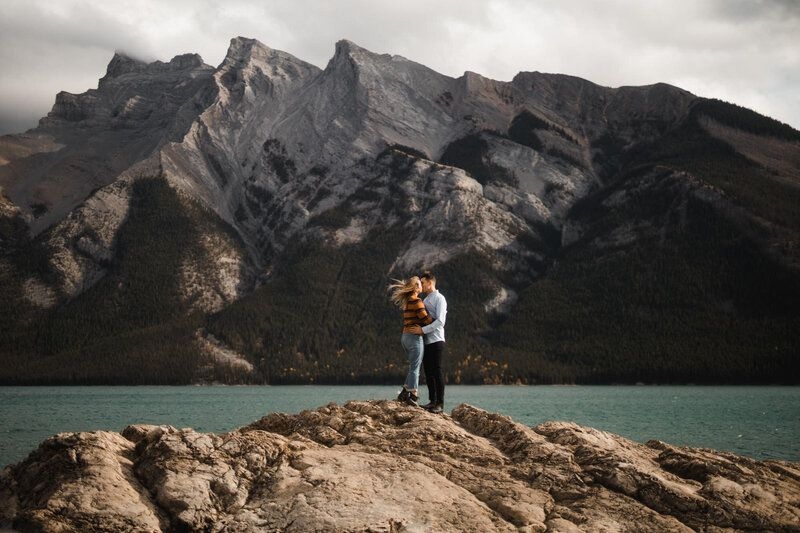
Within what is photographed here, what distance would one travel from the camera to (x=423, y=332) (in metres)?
20.6

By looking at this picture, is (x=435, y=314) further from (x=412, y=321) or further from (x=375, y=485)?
(x=375, y=485)

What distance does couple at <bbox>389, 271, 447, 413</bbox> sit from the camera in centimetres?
2066

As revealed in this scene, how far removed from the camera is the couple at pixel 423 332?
67.8 ft

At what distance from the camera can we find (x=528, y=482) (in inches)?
671

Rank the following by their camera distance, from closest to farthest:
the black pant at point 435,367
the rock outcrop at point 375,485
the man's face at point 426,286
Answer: the rock outcrop at point 375,485
the black pant at point 435,367
the man's face at point 426,286

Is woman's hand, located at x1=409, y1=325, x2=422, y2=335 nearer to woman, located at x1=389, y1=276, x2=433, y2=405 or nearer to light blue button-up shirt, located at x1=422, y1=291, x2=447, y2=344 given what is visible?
woman, located at x1=389, y1=276, x2=433, y2=405

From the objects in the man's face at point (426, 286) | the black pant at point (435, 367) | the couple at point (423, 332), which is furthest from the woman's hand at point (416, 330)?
the man's face at point (426, 286)

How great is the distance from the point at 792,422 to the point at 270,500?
77193 mm

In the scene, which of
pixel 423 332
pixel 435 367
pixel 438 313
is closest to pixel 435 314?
pixel 438 313

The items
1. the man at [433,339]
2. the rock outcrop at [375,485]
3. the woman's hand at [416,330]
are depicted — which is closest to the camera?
the rock outcrop at [375,485]

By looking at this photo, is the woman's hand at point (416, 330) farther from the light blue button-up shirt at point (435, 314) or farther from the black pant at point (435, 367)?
the black pant at point (435, 367)

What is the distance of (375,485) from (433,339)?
563 cm

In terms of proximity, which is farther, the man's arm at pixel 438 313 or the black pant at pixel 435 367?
the black pant at pixel 435 367

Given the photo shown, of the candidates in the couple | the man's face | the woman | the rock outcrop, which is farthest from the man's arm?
the rock outcrop
